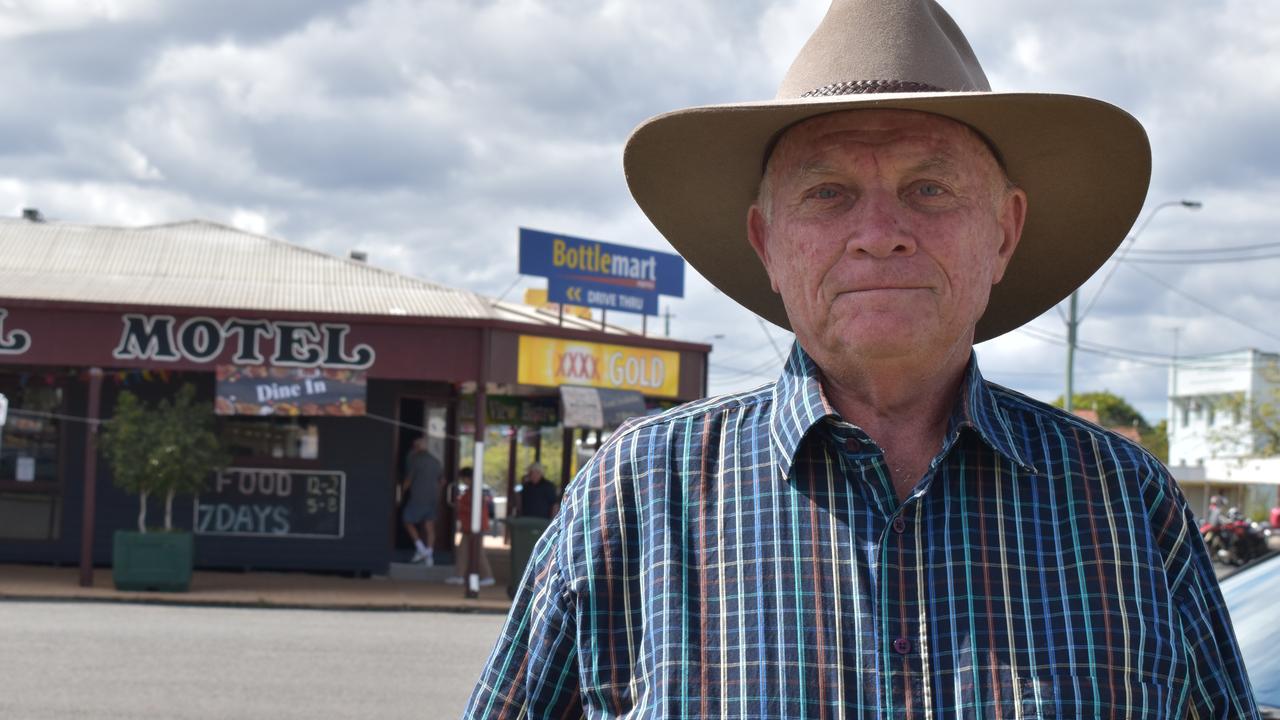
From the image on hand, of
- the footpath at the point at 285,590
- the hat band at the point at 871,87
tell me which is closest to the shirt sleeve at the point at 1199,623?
the hat band at the point at 871,87

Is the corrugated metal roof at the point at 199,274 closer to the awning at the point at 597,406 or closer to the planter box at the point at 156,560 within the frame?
the awning at the point at 597,406

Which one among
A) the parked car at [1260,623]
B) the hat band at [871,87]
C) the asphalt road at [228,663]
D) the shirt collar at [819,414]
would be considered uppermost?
the hat band at [871,87]

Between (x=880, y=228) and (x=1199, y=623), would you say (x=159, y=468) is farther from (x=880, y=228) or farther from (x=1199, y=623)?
(x=1199, y=623)

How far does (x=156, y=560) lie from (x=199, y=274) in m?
4.96

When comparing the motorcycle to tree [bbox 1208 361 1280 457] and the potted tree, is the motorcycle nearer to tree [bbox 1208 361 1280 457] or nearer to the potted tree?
the potted tree

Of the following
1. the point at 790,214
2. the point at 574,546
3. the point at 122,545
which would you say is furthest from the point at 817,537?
the point at 122,545

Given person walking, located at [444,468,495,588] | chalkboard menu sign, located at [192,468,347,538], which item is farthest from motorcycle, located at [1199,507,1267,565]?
chalkboard menu sign, located at [192,468,347,538]

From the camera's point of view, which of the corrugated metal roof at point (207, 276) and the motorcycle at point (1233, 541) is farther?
the motorcycle at point (1233, 541)

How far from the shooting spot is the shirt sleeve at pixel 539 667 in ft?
5.69

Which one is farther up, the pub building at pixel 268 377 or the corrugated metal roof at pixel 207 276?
the corrugated metal roof at pixel 207 276

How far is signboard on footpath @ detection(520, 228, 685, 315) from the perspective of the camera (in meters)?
19.7

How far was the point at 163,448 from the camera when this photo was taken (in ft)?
51.9

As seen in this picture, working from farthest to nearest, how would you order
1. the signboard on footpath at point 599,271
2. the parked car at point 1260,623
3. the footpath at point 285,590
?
1. the signboard on footpath at point 599,271
2. the footpath at point 285,590
3. the parked car at point 1260,623

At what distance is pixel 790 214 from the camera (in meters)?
1.83
